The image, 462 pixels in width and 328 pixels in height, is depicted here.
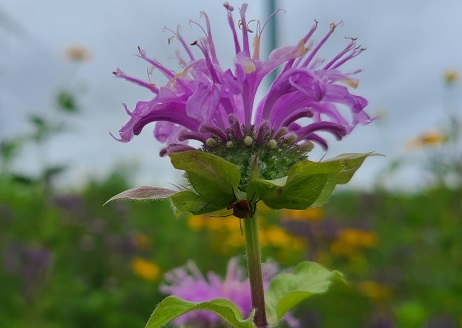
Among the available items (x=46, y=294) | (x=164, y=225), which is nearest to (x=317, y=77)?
(x=46, y=294)

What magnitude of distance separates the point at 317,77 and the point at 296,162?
14 centimetres

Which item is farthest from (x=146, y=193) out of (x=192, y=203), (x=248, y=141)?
(x=248, y=141)

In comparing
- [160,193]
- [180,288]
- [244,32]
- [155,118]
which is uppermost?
Answer: [244,32]

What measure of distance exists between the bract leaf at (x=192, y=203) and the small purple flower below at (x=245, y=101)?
7cm

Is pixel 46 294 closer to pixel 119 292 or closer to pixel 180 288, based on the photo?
pixel 119 292

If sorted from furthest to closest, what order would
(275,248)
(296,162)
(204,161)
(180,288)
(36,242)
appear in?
(275,248), (36,242), (180,288), (296,162), (204,161)

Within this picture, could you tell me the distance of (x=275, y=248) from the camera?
3.17 metres

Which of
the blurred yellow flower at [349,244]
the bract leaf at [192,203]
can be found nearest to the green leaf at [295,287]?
the bract leaf at [192,203]

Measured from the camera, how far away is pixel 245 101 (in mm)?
1038

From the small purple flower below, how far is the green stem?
0.13 metres

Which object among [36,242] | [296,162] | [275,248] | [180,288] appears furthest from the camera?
[275,248]

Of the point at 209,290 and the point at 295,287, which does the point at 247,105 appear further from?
the point at 209,290

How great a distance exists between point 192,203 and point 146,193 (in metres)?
0.07

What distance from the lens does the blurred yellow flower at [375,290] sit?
9.92 feet
